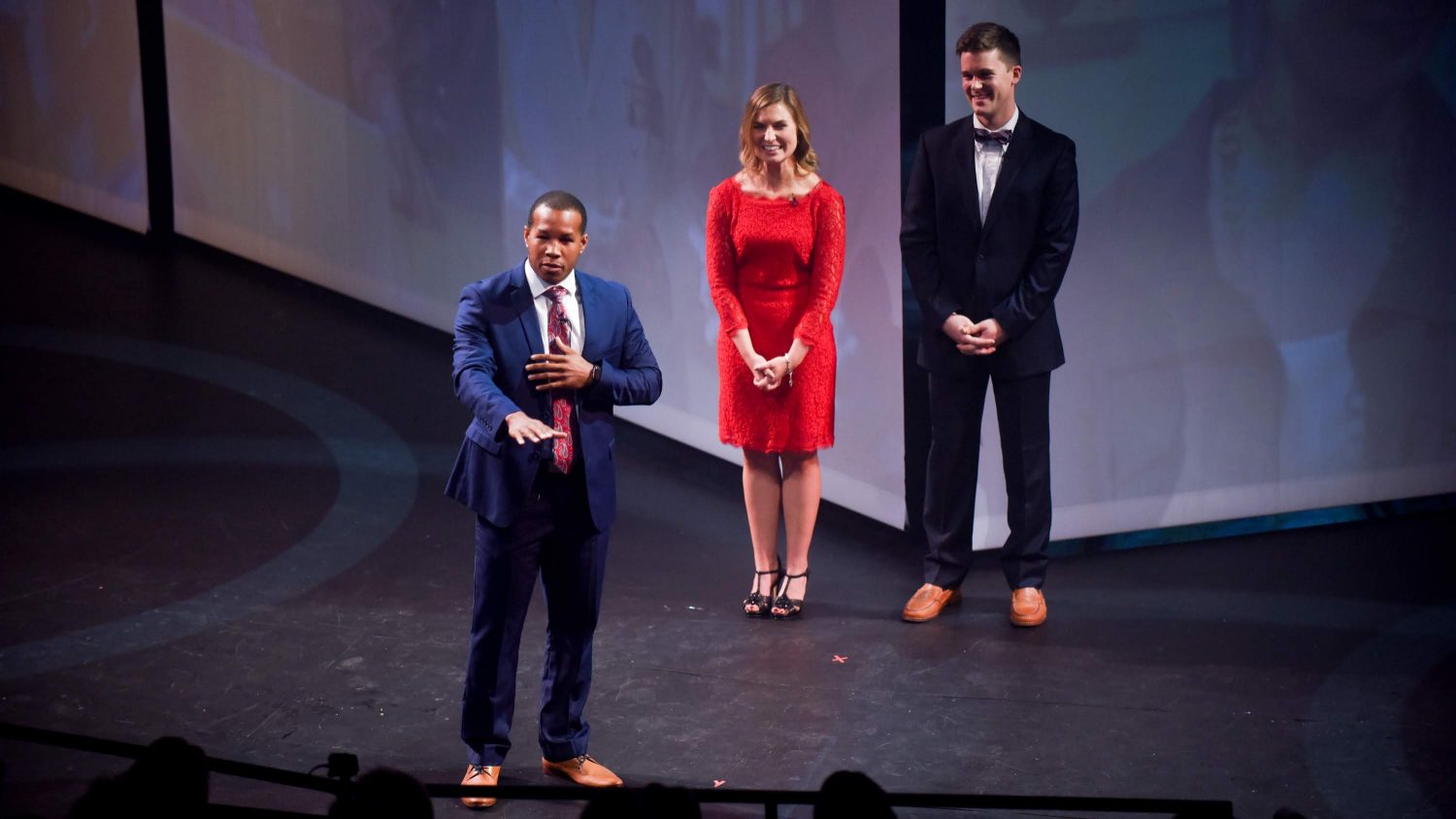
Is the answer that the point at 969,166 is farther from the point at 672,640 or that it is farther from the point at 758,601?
the point at 672,640

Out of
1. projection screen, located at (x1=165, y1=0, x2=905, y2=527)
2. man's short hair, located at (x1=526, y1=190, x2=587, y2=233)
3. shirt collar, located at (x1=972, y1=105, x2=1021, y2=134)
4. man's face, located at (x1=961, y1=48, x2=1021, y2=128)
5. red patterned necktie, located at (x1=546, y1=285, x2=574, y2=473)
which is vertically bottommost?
red patterned necktie, located at (x1=546, y1=285, x2=574, y2=473)

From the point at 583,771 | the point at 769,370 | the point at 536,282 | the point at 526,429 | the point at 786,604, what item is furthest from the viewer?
the point at 786,604

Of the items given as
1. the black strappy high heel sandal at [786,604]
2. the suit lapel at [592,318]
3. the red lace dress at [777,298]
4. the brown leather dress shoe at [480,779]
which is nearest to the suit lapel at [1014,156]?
the red lace dress at [777,298]

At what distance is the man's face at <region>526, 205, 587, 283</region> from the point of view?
11.5ft

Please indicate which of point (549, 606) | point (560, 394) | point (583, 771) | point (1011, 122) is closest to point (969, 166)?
point (1011, 122)

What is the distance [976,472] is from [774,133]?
1.25 metres

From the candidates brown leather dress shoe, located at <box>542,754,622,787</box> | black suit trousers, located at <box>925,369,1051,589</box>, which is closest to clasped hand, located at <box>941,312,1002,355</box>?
black suit trousers, located at <box>925,369,1051,589</box>

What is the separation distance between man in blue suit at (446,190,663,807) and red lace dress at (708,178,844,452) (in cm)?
116

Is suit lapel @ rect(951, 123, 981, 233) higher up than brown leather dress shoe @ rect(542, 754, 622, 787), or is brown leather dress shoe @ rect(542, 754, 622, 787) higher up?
suit lapel @ rect(951, 123, 981, 233)

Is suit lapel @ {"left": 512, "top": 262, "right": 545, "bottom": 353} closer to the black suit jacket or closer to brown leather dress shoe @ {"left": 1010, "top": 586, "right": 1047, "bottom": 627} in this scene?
the black suit jacket

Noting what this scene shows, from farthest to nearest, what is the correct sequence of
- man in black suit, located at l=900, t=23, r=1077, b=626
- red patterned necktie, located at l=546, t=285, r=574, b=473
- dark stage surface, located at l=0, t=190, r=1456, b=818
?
man in black suit, located at l=900, t=23, r=1077, b=626 → dark stage surface, located at l=0, t=190, r=1456, b=818 → red patterned necktie, located at l=546, t=285, r=574, b=473

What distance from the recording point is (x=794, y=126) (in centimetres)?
471

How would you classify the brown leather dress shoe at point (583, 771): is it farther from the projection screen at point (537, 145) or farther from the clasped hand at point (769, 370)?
the projection screen at point (537, 145)

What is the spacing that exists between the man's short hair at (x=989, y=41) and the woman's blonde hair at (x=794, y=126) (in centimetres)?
50
